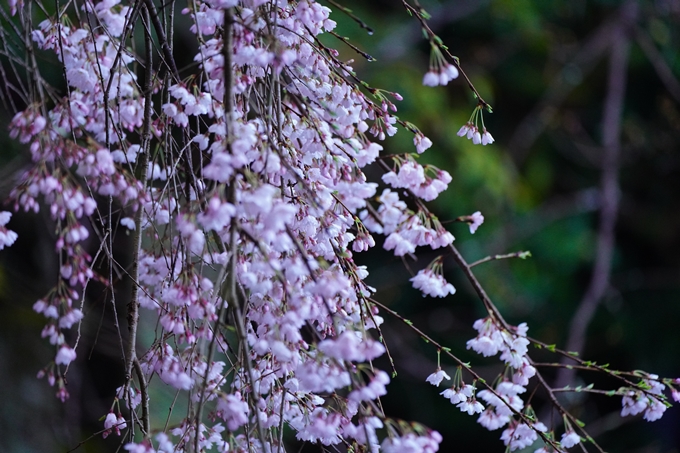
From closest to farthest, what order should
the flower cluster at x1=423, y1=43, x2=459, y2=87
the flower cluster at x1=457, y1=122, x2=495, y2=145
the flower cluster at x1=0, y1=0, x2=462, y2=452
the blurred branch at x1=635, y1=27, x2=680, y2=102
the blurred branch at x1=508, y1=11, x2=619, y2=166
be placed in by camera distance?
1. the flower cluster at x1=0, y1=0, x2=462, y2=452
2. the flower cluster at x1=423, y1=43, x2=459, y2=87
3. the flower cluster at x1=457, y1=122, x2=495, y2=145
4. the blurred branch at x1=635, y1=27, x2=680, y2=102
5. the blurred branch at x1=508, y1=11, x2=619, y2=166

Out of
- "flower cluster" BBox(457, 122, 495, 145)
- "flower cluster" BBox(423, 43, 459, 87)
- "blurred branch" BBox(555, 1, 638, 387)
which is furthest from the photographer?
"blurred branch" BBox(555, 1, 638, 387)

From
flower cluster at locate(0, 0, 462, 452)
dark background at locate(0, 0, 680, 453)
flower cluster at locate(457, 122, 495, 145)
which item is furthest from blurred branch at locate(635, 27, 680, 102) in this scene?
flower cluster at locate(0, 0, 462, 452)

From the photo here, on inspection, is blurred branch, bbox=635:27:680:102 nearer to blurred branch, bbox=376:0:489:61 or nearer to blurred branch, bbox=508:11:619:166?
blurred branch, bbox=508:11:619:166

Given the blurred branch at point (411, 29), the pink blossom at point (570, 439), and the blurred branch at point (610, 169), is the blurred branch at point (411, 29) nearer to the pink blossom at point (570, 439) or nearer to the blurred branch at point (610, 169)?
the blurred branch at point (610, 169)

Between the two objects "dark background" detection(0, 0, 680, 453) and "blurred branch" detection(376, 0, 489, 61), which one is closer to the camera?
"dark background" detection(0, 0, 680, 453)

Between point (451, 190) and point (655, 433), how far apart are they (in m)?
1.85

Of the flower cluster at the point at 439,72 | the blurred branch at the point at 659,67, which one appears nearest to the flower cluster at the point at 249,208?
the flower cluster at the point at 439,72

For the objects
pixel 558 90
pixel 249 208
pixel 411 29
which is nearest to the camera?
pixel 249 208

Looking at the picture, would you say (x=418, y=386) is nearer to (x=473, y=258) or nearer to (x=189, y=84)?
(x=473, y=258)

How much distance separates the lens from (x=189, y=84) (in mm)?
917

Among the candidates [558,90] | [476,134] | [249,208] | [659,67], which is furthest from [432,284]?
[558,90]

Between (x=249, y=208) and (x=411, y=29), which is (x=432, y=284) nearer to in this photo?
(x=249, y=208)

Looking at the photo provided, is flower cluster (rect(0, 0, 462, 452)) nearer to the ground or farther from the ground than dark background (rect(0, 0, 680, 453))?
farther from the ground

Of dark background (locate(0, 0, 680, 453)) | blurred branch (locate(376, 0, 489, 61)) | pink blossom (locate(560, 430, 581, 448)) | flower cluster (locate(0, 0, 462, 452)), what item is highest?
flower cluster (locate(0, 0, 462, 452))
